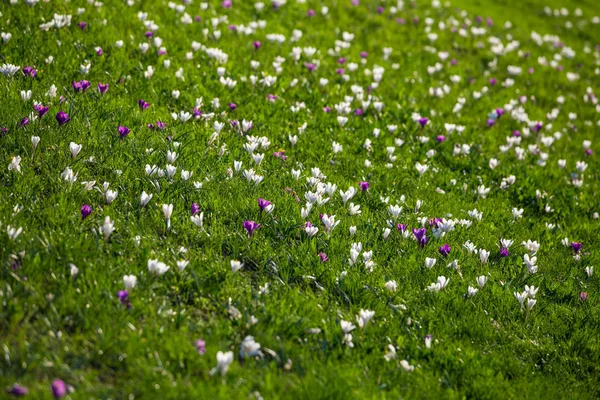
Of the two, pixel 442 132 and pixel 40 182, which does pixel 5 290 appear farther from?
pixel 442 132

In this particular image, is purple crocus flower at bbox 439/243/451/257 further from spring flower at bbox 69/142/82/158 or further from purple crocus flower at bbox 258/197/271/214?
spring flower at bbox 69/142/82/158

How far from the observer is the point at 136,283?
4.52m

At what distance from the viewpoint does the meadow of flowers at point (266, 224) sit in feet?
13.6

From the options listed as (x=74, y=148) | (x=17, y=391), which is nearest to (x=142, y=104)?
(x=74, y=148)

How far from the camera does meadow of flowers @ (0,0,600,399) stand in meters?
4.15

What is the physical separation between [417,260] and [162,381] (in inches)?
112

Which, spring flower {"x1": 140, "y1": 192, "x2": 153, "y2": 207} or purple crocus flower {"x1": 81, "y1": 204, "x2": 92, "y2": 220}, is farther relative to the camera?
spring flower {"x1": 140, "y1": 192, "x2": 153, "y2": 207}

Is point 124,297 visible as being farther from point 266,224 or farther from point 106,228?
point 266,224

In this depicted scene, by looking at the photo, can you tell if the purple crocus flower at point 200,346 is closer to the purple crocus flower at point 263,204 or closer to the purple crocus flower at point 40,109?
the purple crocus flower at point 263,204

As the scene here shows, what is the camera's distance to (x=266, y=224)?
5625 millimetres

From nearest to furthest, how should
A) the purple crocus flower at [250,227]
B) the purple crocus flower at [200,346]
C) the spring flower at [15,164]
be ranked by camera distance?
the purple crocus flower at [200,346]
the spring flower at [15,164]
the purple crocus flower at [250,227]

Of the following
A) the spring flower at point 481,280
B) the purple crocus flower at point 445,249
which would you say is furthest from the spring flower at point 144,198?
the spring flower at point 481,280

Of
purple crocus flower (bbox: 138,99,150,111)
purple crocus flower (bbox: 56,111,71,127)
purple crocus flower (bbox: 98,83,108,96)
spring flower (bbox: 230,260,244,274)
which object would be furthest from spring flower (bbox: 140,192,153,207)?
purple crocus flower (bbox: 98,83,108,96)

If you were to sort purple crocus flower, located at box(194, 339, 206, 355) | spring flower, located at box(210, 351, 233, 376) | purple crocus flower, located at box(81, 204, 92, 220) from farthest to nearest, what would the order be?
purple crocus flower, located at box(81, 204, 92, 220)
purple crocus flower, located at box(194, 339, 206, 355)
spring flower, located at box(210, 351, 233, 376)
